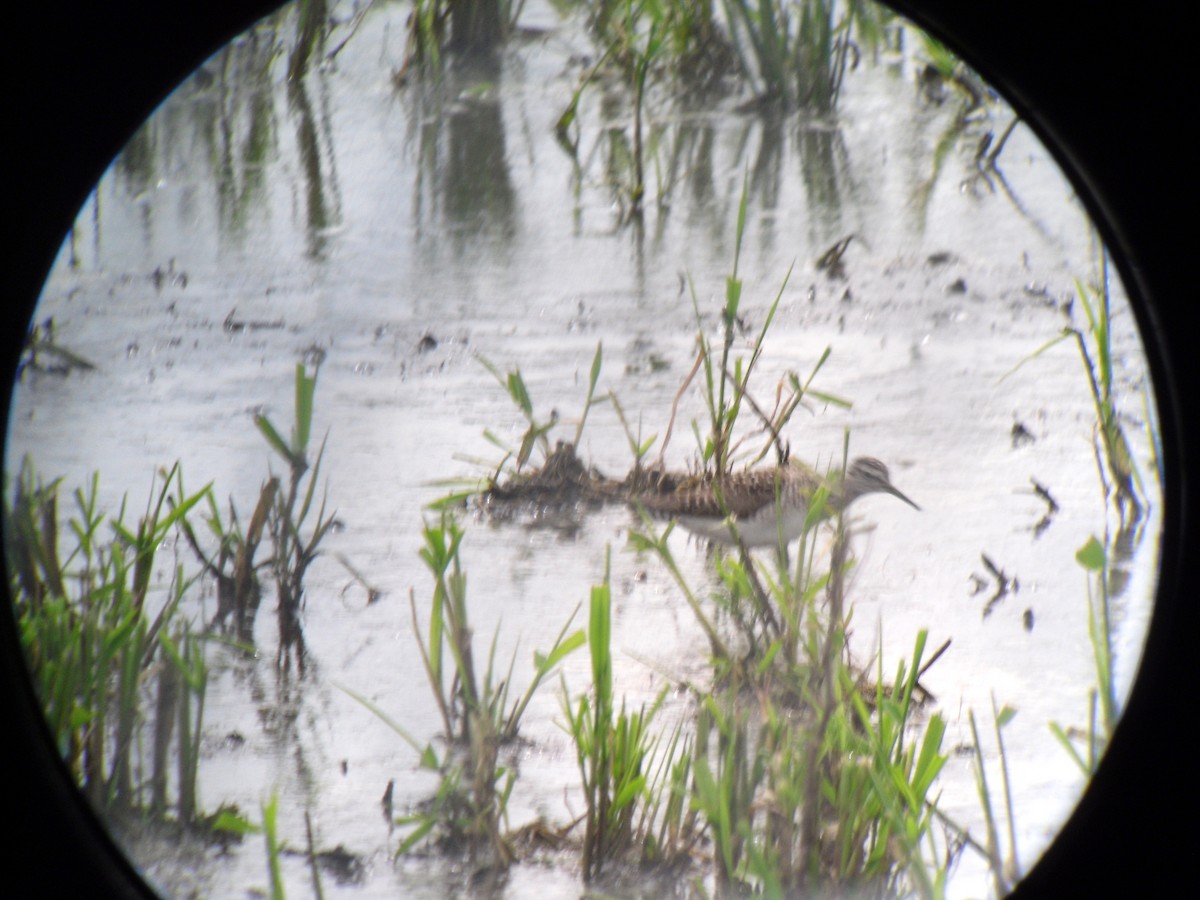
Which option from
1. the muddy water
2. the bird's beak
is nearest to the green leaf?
Result: the muddy water

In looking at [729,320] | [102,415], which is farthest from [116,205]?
[729,320]

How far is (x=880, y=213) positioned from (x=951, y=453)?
221 millimetres

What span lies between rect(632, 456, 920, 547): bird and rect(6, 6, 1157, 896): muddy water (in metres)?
0.02

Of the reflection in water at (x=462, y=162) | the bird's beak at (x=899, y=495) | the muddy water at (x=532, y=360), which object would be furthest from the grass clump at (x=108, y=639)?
the bird's beak at (x=899, y=495)

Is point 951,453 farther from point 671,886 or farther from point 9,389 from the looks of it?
point 9,389

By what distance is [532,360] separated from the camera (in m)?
0.90

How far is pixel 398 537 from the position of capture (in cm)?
89

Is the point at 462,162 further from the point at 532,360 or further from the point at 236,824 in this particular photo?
the point at 236,824

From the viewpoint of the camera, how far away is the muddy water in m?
0.86

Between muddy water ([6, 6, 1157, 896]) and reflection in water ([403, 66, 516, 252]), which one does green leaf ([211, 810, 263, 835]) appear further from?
reflection in water ([403, 66, 516, 252])

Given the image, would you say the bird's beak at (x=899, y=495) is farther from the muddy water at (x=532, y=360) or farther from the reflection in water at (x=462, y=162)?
the reflection in water at (x=462, y=162)

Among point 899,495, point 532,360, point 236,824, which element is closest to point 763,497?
point 899,495

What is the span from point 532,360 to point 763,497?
231 millimetres

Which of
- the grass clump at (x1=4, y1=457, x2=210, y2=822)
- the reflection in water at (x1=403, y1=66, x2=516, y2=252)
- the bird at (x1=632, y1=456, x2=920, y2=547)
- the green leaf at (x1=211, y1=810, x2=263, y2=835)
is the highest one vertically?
the reflection in water at (x1=403, y1=66, x2=516, y2=252)
